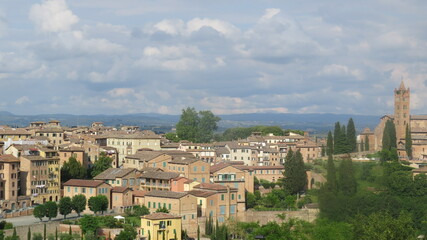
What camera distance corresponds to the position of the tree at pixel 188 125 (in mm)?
107750

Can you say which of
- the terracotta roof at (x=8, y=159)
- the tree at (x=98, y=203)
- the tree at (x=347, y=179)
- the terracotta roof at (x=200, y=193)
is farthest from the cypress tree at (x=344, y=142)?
the terracotta roof at (x=8, y=159)

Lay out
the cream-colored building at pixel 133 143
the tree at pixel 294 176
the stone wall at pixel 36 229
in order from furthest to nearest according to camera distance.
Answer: the cream-colored building at pixel 133 143, the tree at pixel 294 176, the stone wall at pixel 36 229

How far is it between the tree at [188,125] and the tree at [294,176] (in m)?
36.0

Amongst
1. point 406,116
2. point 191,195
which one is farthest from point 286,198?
point 406,116

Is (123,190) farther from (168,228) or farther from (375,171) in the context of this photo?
(375,171)

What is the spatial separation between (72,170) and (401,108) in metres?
52.3

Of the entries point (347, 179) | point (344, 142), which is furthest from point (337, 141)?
point (347, 179)

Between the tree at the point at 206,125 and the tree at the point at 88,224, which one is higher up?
the tree at the point at 206,125

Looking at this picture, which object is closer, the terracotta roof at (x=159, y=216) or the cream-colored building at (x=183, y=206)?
the terracotta roof at (x=159, y=216)

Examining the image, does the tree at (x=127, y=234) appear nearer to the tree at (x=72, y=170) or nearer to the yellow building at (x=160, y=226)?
the yellow building at (x=160, y=226)

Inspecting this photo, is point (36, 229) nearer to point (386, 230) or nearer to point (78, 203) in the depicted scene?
point (78, 203)

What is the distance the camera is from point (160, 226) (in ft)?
181

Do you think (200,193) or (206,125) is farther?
(206,125)

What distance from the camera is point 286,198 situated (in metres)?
70.2
